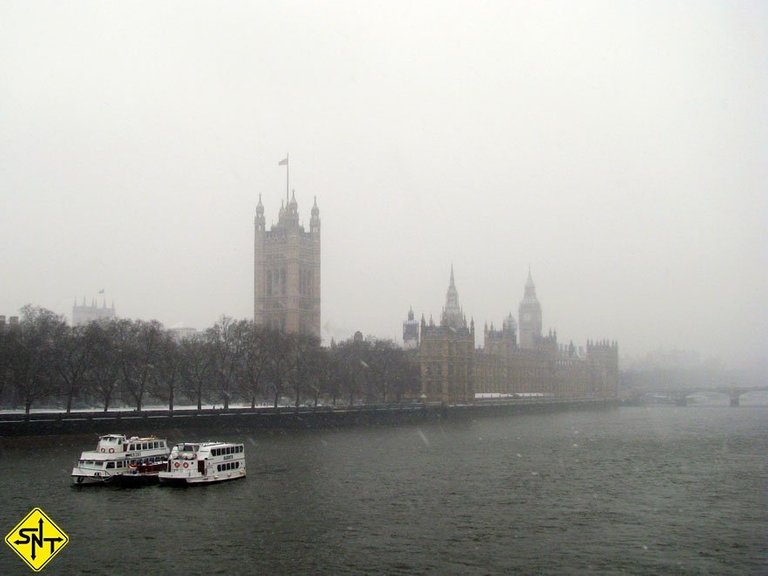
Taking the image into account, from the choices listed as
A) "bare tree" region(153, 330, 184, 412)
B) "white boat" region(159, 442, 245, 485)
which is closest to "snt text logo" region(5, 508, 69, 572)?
"white boat" region(159, 442, 245, 485)


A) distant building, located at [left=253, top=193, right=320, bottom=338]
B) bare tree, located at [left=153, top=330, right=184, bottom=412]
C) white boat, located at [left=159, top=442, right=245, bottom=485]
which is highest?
distant building, located at [left=253, top=193, right=320, bottom=338]

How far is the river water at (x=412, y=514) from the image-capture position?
3359 centimetres

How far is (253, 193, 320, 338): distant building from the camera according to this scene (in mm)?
179125

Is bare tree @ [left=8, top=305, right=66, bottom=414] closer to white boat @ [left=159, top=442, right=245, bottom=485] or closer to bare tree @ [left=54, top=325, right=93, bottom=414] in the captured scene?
bare tree @ [left=54, top=325, right=93, bottom=414]

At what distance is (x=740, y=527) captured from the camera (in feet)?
131

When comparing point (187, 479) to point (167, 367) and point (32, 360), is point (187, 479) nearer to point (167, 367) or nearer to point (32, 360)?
point (32, 360)

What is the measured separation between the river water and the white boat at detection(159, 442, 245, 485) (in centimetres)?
91

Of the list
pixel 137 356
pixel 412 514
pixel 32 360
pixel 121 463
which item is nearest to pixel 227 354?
pixel 137 356

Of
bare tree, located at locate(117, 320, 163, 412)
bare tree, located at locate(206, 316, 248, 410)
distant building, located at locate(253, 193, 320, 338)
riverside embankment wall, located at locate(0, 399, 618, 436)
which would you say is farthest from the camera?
distant building, located at locate(253, 193, 320, 338)

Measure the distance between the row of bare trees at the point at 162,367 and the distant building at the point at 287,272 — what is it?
49652 millimetres

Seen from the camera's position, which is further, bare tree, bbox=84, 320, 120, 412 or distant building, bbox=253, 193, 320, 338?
distant building, bbox=253, 193, 320, 338

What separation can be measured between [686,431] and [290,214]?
9902cm

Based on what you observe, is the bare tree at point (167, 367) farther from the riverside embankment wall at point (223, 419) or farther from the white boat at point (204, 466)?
the white boat at point (204, 466)

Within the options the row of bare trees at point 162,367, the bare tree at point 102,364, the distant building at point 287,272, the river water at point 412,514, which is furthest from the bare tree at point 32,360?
the distant building at point 287,272
